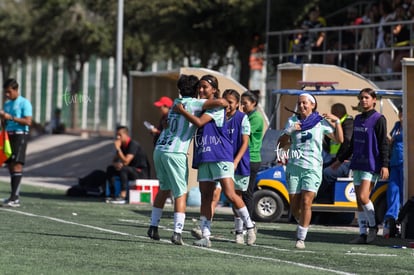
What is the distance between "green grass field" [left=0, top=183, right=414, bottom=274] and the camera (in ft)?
35.1

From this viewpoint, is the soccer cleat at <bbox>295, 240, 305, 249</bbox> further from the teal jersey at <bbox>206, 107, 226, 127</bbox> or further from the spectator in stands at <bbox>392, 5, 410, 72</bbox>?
the spectator in stands at <bbox>392, 5, 410, 72</bbox>

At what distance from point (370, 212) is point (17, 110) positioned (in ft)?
21.3

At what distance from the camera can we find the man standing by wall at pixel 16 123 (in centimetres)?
1875

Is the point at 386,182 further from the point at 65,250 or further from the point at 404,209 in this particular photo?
the point at 65,250

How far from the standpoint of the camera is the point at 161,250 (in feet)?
40.3

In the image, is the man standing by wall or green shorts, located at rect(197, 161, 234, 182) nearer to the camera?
green shorts, located at rect(197, 161, 234, 182)

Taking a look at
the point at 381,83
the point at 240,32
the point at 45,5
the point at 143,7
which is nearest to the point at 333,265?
the point at 381,83

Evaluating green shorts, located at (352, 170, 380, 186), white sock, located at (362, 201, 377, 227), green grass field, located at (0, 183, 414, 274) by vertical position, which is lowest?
green grass field, located at (0, 183, 414, 274)

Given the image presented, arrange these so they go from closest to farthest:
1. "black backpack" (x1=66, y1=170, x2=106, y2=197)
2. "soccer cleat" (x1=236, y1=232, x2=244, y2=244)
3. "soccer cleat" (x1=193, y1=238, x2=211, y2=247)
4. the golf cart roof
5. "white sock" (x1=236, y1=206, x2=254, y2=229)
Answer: "soccer cleat" (x1=193, y1=238, x2=211, y2=247), "white sock" (x1=236, y1=206, x2=254, y2=229), "soccer cleat" (x1=236, y1=232, x2=244, y2=244), the golf cart roof, "black backpack" (x1=66, y1=170, x2=106, y2=197)

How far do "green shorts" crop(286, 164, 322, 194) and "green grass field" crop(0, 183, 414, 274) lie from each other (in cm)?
65

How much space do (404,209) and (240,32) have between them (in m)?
19.4

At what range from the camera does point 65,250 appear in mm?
12008

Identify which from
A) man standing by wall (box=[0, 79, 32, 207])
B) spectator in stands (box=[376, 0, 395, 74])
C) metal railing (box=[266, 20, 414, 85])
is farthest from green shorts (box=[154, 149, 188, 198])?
spectator in stands (box=[376, 0, 395, 74])

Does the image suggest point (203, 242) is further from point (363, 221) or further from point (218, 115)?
point (363, 221)
